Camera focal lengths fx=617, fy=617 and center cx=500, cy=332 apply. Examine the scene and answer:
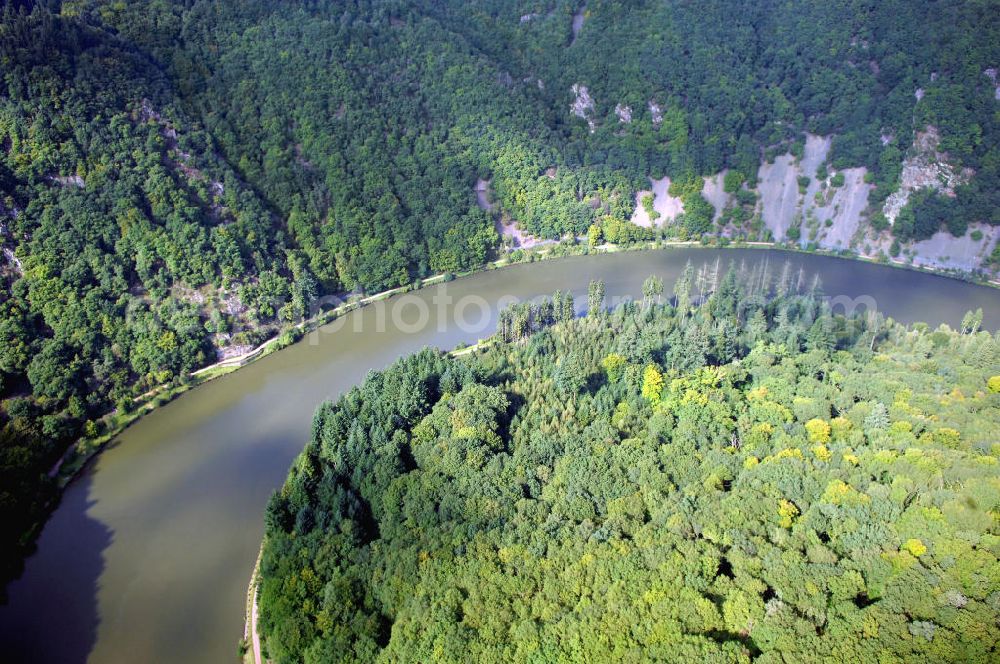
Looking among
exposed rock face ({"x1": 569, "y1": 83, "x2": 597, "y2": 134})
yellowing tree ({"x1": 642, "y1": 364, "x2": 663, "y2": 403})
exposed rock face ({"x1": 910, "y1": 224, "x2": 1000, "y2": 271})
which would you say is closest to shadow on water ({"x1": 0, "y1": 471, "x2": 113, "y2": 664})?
yellowing tree ({"x1": 642, "y1": 364, "x2": 663, "y2": 403})

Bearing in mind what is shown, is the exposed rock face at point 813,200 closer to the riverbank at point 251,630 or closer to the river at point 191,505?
the river at point 191,505

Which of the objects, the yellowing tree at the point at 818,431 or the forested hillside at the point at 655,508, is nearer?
the forested hillside at the point at 655,508

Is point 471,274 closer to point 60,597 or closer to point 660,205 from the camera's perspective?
point 660,205

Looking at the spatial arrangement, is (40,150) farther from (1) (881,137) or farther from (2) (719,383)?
(1) (881,137)

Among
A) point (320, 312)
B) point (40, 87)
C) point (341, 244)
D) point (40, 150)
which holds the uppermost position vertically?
point (40, 87)

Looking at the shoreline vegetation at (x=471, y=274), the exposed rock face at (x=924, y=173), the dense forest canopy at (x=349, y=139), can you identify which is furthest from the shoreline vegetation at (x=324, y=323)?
the exposed rock face at (x=924, y=173)

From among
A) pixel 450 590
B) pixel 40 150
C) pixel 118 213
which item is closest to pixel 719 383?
pixel 450 590

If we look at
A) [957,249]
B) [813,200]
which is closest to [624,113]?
[813,200]
